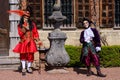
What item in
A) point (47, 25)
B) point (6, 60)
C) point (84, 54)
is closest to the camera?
point (84, 54)

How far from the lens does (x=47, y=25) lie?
1544 centimetres

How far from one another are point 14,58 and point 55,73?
2430mm

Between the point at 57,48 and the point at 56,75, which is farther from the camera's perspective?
the point at 57,48

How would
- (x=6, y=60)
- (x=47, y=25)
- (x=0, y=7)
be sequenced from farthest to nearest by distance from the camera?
(x=47, y=25) → (x=0, y=7) → (x=6, y=60)

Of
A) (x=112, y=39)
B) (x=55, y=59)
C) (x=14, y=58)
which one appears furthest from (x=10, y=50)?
(x=112, y=39)

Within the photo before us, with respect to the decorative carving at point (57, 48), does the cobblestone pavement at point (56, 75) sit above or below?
below

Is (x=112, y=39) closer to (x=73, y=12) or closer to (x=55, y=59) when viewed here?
→ (x=73, y=12)

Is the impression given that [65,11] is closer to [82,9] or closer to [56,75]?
[82,9]

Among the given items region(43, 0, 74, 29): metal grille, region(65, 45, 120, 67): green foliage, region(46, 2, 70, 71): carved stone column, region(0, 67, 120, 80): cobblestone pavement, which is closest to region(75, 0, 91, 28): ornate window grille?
region(43, 0, 74, 29): metal grille

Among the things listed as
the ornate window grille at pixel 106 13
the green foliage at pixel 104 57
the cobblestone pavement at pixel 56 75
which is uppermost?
the ornate window grille at pixel 106 13

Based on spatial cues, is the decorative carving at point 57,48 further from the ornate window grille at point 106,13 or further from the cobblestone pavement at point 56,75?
the ornate window grille at point 106,13

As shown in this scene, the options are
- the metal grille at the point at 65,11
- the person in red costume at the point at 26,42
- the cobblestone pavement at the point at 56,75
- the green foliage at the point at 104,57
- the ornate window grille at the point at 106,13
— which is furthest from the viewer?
the ornate window grille at the point at 106,13

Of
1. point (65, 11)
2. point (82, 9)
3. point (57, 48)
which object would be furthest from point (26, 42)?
point (82, 9)

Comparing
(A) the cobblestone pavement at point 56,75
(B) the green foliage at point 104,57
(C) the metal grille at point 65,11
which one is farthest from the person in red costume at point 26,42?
(C) the metal grille at point 65,11
